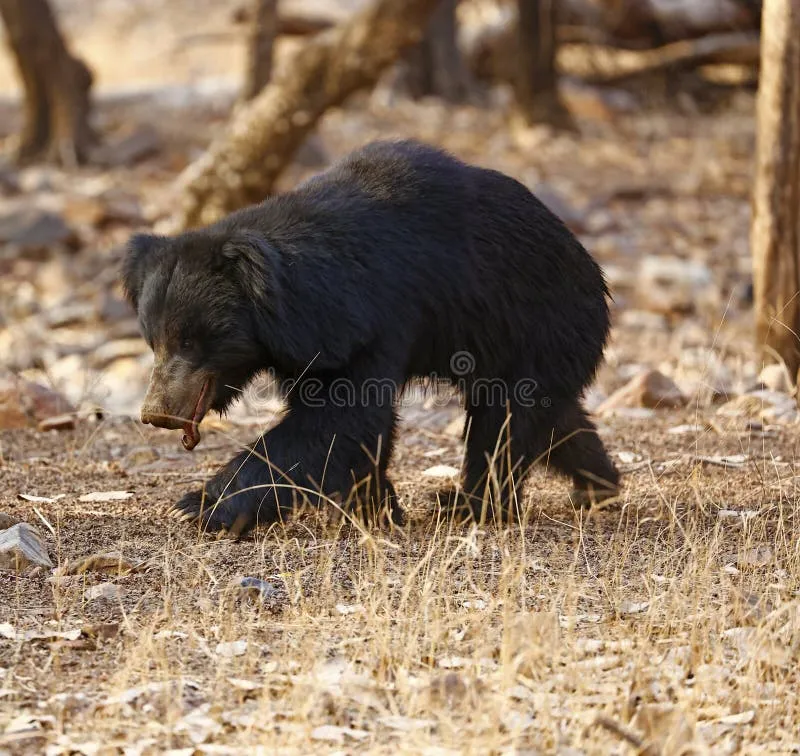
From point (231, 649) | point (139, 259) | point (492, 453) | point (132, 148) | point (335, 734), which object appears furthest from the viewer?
point (132, 148)

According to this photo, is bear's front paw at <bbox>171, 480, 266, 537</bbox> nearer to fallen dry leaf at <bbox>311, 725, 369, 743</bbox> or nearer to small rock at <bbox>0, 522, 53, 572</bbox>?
small rock at <bbox>0, 522, 53, 572</bbox>

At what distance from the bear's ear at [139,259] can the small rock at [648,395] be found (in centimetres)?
241

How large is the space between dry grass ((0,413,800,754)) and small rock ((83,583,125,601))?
0.02 meters

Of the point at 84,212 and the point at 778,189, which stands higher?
the point at 778,189

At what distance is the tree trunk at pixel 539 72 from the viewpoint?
1316 centimetres

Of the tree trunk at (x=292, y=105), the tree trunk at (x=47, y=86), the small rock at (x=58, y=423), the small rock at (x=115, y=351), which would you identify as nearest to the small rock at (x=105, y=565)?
the small rock at (x=58, y=423)

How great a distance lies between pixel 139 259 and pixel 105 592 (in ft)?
3.65

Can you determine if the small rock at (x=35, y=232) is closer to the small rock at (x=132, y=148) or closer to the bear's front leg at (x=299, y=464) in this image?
the small rock at (x=132, y=148)

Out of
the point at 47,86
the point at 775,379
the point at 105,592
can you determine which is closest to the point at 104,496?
the point at 105,592

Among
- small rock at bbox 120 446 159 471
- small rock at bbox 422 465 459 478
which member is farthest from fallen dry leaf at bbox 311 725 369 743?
small rock at bbox 120 446 159 471

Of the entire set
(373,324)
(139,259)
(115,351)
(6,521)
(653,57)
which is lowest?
(115,351)

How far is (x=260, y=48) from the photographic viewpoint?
1007 centimetres

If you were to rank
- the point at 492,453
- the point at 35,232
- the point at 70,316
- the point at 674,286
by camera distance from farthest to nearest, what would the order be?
the point at 35,232
the point at 674,286
the point at 70,316
the point at 492,453

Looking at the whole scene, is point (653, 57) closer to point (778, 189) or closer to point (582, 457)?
point (778, 189)
